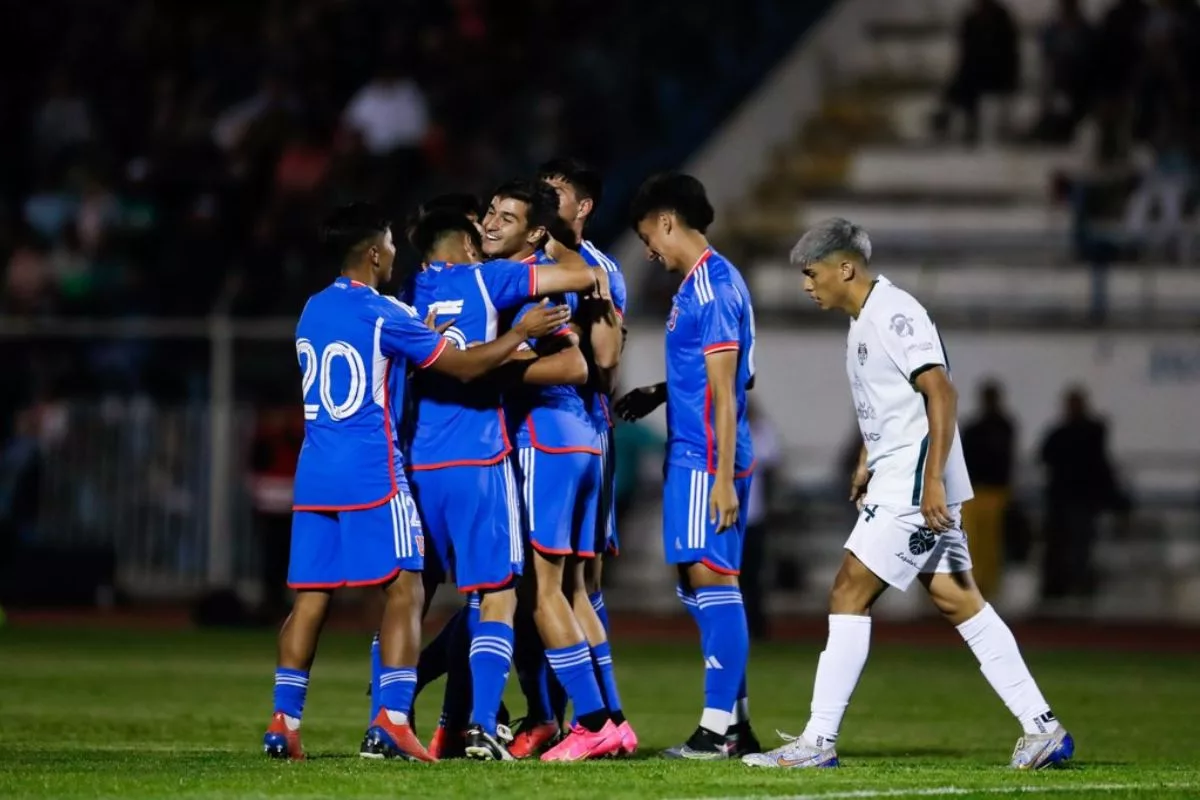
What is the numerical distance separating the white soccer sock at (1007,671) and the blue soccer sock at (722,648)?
110cm

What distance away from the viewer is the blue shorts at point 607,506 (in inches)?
412

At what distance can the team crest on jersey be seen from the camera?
31.1ft

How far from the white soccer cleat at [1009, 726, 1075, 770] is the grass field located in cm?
9

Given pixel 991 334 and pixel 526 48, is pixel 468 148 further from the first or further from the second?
pixel 991 334

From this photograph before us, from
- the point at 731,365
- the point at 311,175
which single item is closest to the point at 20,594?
the point at 311,175

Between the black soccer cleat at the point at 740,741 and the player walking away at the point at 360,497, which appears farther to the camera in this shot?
the black soccer cleat at the point at 740,741

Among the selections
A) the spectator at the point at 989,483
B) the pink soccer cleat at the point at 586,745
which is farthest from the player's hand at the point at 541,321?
the spectator at the point at 989,483

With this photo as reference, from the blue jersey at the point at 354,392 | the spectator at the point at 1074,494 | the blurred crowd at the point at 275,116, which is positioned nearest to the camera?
the blue jersey at the point at 354,392

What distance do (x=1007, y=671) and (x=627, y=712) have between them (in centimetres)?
408

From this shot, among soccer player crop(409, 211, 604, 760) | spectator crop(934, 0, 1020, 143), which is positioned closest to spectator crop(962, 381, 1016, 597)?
spectator crop(934, 0, 1020, 143)

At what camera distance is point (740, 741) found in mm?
10461

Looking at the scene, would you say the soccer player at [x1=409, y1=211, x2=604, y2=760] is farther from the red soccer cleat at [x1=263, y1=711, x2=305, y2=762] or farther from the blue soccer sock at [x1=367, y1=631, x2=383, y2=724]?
the red soccer cleat at [x1=263, y1=711, x2=305, y2=762]

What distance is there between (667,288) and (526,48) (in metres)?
5.00

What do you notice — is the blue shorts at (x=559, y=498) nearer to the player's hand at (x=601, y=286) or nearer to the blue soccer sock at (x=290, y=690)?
the player's hand at (x=601, y=286)
